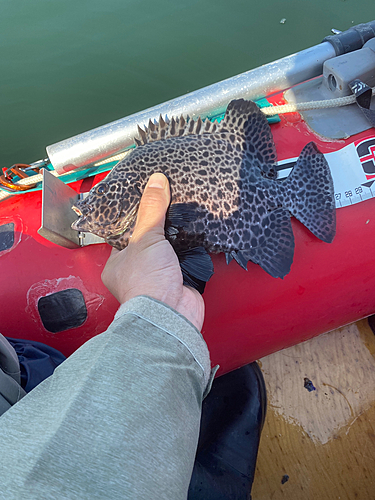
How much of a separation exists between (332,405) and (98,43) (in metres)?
5.56

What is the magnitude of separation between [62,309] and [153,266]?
0.77 m

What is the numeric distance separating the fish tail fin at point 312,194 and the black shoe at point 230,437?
131cm

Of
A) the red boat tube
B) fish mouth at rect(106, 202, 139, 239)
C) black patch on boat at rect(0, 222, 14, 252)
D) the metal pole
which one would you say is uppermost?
the metal pole

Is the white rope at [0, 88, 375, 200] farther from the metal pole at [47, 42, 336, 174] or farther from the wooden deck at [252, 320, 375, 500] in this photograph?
the wooden deck at [252, 320, 375, 500]

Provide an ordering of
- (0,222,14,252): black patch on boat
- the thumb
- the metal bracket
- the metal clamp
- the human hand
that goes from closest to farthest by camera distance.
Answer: the human hand
the thumb
the metal bracket
(0,222,14,252): black patch on boat
the metal clamp

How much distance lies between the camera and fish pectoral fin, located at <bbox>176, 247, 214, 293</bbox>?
1.73 meters

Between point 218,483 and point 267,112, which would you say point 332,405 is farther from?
point 267,112

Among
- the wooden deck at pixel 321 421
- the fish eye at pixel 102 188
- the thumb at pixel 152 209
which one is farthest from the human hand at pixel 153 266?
the wooden deck at pixel 321 421

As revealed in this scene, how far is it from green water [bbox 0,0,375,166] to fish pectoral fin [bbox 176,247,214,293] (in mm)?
3441

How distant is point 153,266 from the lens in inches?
59.8

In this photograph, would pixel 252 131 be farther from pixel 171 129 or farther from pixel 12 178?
pixel 12 178

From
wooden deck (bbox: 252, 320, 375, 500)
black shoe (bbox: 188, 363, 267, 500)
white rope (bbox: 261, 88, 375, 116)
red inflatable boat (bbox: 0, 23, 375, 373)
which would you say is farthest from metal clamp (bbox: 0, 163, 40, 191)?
wooden deck (bbox: 252, 320, 375, 500)

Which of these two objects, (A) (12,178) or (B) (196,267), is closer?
(B) (196,267)

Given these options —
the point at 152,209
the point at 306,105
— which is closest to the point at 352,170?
the point at 306,105
